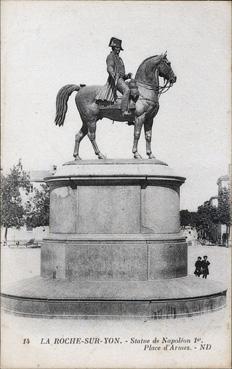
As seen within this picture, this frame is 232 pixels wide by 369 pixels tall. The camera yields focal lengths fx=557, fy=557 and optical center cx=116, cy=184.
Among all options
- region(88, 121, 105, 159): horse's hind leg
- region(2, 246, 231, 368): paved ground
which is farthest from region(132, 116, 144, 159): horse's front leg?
region(2, 246, 231, 368): paved ground

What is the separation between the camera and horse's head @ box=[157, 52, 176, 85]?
40.9ft

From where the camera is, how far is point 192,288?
37.0ft

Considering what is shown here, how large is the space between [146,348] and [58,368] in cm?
149

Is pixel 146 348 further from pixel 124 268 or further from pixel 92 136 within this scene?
pixel 92 136

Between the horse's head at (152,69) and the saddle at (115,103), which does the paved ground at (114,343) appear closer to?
the saddle at (115,103)

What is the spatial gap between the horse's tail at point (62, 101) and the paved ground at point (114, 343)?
15.7ft

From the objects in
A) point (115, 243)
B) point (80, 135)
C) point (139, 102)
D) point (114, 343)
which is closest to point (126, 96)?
point (139, 102)

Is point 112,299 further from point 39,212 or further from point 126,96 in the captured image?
point 39,212

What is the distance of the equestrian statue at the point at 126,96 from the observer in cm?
1220

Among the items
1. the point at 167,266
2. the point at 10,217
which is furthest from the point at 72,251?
the point at 10,217

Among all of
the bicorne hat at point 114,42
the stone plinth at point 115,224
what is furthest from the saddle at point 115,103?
the stone plinth at point 115,224

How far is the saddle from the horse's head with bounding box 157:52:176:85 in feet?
2.54

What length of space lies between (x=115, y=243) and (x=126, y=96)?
3.20m

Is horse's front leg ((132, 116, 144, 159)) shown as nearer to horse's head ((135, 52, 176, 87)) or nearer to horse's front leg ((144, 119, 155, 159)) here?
horse's front leg ((144, 119, 155, 159))
